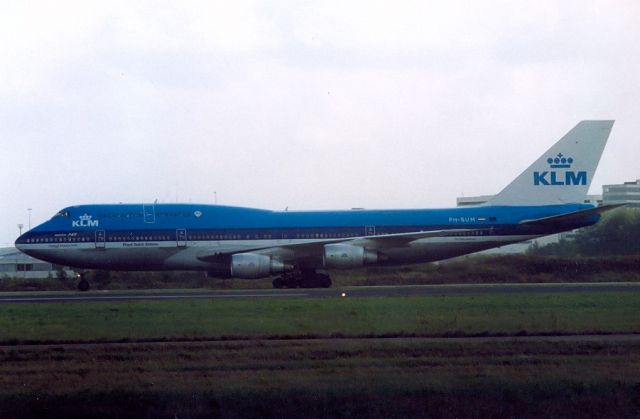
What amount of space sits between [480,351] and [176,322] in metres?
8.26

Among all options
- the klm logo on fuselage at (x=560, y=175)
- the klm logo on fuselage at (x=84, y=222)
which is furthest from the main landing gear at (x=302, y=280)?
the klm logo on fuselage at (x=560, y=175)

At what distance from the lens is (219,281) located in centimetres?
4003

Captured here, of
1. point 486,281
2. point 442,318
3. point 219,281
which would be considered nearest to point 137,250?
point 219,281

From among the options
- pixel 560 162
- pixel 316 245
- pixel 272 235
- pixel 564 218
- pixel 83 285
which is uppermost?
pixel 560 162

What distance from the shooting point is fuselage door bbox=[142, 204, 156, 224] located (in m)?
36.4

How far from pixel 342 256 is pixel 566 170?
11.5 m

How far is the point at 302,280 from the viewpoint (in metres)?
36.0

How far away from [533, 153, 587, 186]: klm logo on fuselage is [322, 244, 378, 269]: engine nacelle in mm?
9310

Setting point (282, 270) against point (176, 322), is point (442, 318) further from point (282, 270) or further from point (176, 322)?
point (282, 270)

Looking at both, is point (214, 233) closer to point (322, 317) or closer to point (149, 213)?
point (149, 213)

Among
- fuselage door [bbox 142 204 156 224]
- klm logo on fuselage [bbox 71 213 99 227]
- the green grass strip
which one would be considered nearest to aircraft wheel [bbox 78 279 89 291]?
klm logo on fuselage [bbox 71 213 99 227]

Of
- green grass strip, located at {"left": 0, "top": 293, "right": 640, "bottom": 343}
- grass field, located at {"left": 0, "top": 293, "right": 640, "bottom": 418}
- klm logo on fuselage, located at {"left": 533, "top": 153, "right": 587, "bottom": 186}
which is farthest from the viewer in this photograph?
klm logo on fuselage, located at {"left": 533, "top": 153, "right": 587, "bottom": 186}

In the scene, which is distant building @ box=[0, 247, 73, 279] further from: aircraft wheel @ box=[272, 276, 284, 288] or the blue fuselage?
aircraft wheel @ box=[272, 276, 284, 288]

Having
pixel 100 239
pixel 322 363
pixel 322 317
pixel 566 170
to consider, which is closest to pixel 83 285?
pixel 100 239
